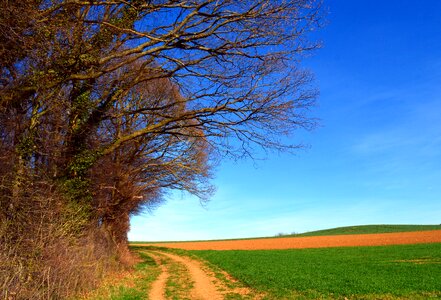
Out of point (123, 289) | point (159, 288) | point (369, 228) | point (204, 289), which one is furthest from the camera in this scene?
point (369, 228)

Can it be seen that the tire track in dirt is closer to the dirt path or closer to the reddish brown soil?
the dirt path

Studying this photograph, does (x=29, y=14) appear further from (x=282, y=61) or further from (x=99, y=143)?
(x=99, y=143)

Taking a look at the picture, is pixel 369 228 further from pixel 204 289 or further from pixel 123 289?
pixel 123 289

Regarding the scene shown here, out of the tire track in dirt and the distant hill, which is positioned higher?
the distant hill

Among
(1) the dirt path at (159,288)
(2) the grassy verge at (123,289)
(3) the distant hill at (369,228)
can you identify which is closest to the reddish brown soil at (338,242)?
(3) the distant hill at (369,228)

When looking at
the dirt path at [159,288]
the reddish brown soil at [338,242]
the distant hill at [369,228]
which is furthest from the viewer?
the distant hill at [369,228]

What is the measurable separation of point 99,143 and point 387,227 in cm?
11321

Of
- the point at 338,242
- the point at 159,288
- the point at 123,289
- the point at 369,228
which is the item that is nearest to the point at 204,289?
the point at 159,288

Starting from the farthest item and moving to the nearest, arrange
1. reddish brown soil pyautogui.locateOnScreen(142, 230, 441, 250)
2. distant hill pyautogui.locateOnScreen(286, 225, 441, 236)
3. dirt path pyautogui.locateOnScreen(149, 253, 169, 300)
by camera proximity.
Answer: distant hill pyautogui.locateOnScreen(286, 225, 441, 236), reddish brown soil pyautogui.locateOnScreen(142, 230, 441, 250), dirt path pyautogui.locateOnScreen(149, 253, 169, 300)

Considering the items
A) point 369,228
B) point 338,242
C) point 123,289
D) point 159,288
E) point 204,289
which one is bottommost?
point 204,289

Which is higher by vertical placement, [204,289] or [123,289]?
[123,289]

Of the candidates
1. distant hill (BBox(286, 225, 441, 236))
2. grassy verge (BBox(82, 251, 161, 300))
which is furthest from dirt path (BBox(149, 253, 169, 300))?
distant hill (BBox(286, 225, 441, 236))

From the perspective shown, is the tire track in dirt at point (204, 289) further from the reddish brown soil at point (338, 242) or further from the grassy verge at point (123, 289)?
the reddish brown soil at point (338, 242)

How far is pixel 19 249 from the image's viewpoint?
9070mm
